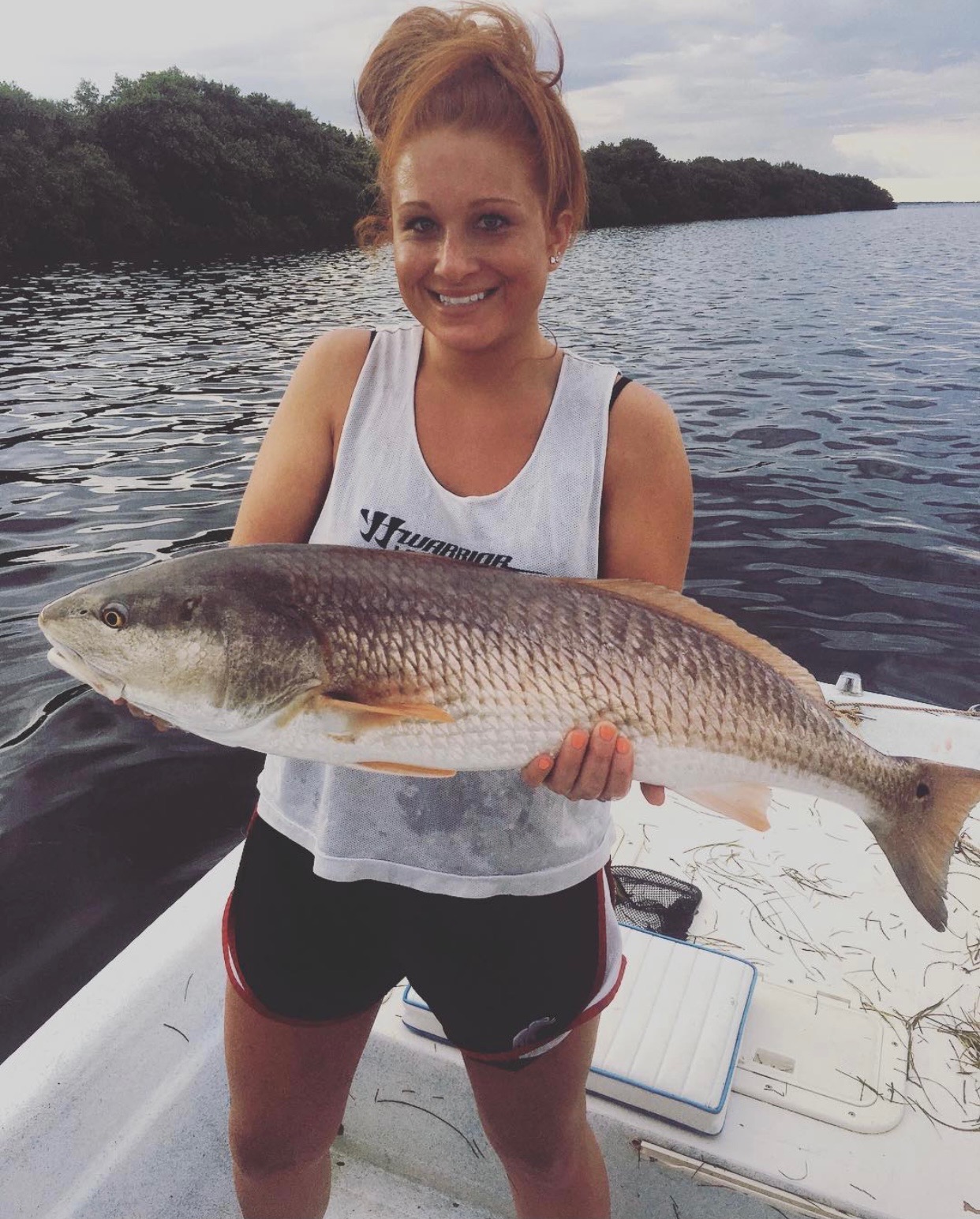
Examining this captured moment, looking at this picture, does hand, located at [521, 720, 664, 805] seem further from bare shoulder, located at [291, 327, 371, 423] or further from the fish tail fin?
bare shoulder, located at [291, 327, 371, 423]

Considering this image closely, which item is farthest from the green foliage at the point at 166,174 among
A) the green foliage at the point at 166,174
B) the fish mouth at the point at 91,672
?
the fish mouth at the point at 91,672

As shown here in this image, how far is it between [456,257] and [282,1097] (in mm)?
1981

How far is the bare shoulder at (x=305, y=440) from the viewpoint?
6.97ft

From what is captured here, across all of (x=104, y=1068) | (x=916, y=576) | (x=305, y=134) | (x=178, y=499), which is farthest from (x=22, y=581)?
(x=305, y=134)

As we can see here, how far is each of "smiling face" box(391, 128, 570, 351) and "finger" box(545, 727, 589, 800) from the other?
0.91 metres

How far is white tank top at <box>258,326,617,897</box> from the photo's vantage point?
2.04 m

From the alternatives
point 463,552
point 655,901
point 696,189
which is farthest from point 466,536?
point 696,189

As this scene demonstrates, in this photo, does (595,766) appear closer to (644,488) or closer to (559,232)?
(644,488)

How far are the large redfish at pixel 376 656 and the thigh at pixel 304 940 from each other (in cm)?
35

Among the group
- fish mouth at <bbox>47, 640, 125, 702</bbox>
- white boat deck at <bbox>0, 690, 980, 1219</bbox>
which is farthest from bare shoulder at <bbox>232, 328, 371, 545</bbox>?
white boat deck at <bbox>0, 690, 980, 1219</bbox>

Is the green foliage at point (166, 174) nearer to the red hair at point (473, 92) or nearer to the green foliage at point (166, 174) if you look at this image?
the green foliage at point (166, 174)

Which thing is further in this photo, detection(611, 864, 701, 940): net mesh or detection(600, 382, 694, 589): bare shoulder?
detection(611, 864, 701, 940): net mesh

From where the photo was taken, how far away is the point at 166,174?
52594 millimetres

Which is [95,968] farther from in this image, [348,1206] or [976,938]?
[976,938]
